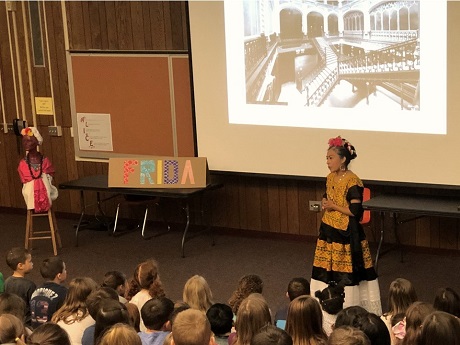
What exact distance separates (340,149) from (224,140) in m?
A: 2.28

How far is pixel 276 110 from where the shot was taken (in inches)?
291

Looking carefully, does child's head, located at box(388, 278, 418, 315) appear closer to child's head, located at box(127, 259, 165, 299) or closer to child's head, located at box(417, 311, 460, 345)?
child's head, located at box(417, 311, 460, 345)

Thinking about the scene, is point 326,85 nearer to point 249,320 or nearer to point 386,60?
point 386,60

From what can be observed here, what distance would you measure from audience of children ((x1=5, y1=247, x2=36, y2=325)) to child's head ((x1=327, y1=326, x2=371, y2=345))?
219 cm

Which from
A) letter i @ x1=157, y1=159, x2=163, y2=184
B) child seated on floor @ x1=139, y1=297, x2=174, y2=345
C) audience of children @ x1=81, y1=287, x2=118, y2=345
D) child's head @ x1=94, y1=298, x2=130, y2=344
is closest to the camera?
child's head @ x1=94, y1=298, x2=130, y2=344

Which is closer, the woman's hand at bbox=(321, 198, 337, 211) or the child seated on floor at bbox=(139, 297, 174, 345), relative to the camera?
the child seated on floor at bbox=(139, 297, 174, 345)

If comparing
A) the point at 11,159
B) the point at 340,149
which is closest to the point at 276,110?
the point at 340,149

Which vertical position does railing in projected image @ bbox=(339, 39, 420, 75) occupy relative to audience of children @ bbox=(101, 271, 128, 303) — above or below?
above

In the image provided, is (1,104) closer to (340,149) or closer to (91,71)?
(91,71)

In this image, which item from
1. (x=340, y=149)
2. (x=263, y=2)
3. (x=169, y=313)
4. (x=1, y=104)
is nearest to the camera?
(x=169, y=313)

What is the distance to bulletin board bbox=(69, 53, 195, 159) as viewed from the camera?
8031 mm

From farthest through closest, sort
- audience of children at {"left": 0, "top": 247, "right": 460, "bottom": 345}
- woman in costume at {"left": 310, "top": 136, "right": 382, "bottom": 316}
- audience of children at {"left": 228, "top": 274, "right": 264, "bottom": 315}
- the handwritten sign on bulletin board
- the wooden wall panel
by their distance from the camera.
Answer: the handwritten sign on bulletin board → the wooden wall panel → woman in costume at {"left": 310, "top": 136, "right": 382, "bottom": 316} → audience of children at {"left": 228, "top": 274, "right": 264, "bottom": 315} → audience of children at {"left": 0, "top": 247, "right": 460, "bottom": 345}

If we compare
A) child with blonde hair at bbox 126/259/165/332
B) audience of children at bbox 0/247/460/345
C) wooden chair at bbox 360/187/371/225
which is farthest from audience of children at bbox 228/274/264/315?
wooden chair at bbox 360/187/371/225

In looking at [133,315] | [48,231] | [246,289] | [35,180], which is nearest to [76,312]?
[133,315]
